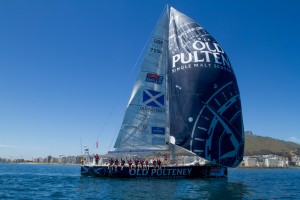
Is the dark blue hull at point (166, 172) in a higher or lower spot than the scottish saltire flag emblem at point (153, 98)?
lower

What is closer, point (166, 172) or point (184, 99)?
point (166, 172)

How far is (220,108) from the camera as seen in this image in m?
33.7

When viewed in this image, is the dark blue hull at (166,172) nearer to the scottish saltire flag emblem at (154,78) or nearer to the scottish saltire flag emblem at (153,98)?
the scottish saltire flag emblem at (153,98)

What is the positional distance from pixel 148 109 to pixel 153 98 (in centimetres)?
130

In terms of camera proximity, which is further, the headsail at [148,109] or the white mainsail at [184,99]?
the headsail at [148,109]

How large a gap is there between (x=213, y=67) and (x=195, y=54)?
234cm

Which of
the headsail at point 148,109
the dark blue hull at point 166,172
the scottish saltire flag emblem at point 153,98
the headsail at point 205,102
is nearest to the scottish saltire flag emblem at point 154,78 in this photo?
the headsail at point 148,109

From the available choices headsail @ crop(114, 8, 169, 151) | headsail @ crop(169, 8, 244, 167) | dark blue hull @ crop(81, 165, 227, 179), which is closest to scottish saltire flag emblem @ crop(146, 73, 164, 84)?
headsail @ crop(114, 8, 169, 151)

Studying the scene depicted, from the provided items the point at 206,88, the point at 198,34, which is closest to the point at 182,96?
the point at 206,88

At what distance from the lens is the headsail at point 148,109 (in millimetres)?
36125

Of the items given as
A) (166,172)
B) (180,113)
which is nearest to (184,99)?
(180,113)

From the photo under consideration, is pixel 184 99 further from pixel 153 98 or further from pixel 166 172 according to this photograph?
pixel 166 172

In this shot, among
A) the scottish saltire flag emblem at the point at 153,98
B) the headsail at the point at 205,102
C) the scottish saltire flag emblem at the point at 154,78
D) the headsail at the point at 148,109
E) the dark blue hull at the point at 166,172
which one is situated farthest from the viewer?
the scottish saltire flag emblem at the point at 154,78

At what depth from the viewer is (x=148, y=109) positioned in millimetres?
36781
